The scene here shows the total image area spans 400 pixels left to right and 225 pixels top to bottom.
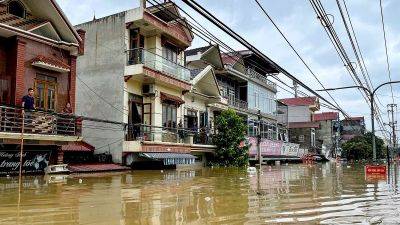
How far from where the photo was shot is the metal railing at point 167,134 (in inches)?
965

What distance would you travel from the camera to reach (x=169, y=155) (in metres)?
24.7

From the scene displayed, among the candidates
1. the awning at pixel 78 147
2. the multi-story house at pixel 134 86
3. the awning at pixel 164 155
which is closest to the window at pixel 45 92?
the awning at pixel 78 147

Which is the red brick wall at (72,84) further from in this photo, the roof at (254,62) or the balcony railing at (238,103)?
the roof at (254,62)

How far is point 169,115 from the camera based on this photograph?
92.6 ft

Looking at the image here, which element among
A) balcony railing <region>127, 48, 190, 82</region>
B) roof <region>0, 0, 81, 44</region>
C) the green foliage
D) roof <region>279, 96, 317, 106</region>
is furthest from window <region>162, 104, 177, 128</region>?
the green foliage

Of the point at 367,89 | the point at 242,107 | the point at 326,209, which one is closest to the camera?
the point at 326,209

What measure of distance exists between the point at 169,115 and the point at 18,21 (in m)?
11.8

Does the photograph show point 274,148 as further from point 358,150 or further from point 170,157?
point 358,150

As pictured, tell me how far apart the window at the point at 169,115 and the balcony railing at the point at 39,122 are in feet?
27.0

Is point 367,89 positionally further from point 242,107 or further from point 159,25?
point 242,107

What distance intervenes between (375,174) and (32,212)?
18.6 meters

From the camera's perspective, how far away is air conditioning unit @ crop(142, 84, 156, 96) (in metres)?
26.1

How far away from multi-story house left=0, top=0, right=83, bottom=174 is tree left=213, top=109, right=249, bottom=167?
41.4 feet

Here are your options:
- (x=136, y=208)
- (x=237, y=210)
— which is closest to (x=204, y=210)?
(x=237, y=210)
